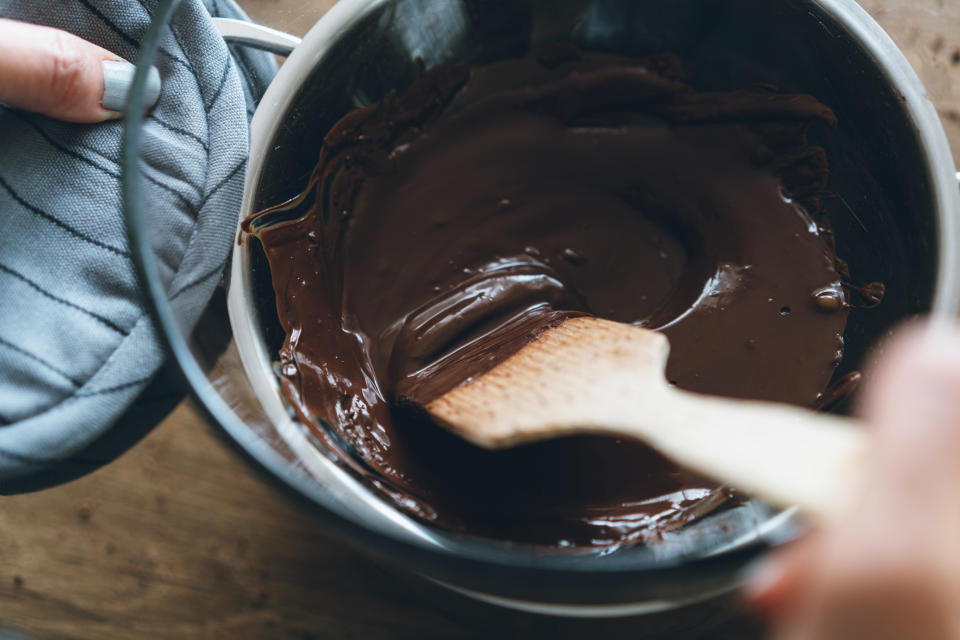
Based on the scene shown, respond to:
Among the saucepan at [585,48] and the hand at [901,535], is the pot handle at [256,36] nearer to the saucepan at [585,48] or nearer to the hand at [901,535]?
the saucepan at [585,48]

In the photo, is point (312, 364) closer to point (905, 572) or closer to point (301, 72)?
point (301, 72)

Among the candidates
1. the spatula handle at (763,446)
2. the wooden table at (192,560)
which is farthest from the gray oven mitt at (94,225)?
the spatula handle at (763,446)

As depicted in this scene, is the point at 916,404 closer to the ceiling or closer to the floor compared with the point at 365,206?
closer to the ceiling

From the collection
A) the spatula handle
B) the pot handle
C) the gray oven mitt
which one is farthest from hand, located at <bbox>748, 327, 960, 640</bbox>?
the pot handle

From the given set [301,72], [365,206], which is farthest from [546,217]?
[301,72]

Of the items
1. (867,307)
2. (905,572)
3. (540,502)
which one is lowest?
(540,502)

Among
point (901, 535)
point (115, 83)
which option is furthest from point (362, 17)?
point (901, 535)
